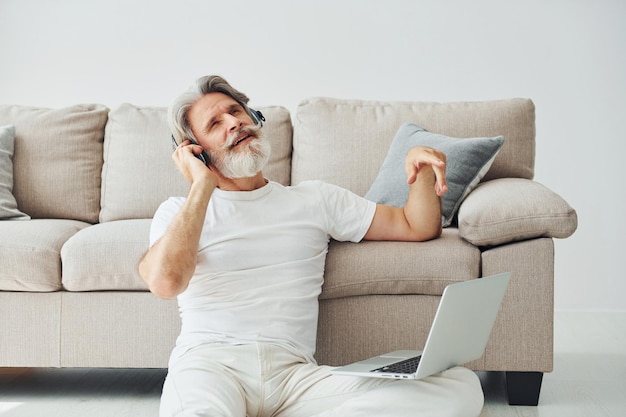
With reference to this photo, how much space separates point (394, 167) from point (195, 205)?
3.06 ft

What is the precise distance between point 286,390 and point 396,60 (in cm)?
252

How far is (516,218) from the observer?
7.80 feet

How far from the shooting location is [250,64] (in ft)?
13.8

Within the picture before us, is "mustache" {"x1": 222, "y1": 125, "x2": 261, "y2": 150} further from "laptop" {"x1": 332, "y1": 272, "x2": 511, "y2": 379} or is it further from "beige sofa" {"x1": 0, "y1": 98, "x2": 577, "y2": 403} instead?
"laptop" {"x1": 332, "y1": 272, "x2": 511, "y2": 379}

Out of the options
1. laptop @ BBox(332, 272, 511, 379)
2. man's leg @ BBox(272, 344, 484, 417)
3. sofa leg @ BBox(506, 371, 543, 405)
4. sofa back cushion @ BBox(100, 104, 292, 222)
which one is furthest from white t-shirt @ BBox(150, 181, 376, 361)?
sofa back cushion @ BBox(100, 104, 292, 222)

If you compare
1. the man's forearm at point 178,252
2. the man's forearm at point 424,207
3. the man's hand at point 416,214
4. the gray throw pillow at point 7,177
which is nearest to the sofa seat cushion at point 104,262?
the man's forearm at point 178,252

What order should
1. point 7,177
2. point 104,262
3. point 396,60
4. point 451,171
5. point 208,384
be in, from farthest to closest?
point 396,60 → point 7,177 → point 451,171 → point 104,262 → point 208,384

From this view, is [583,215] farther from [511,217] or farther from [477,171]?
[511,217]

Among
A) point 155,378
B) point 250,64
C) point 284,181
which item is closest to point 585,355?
point 284,181

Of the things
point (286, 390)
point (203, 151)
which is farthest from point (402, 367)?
point (203, 151)

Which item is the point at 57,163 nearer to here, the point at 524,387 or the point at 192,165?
the point at 192,165

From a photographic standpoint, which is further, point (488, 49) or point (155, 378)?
point (488, 49)

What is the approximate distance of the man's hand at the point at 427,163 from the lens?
2143 millimetres

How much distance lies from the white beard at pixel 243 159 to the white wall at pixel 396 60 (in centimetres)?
202
